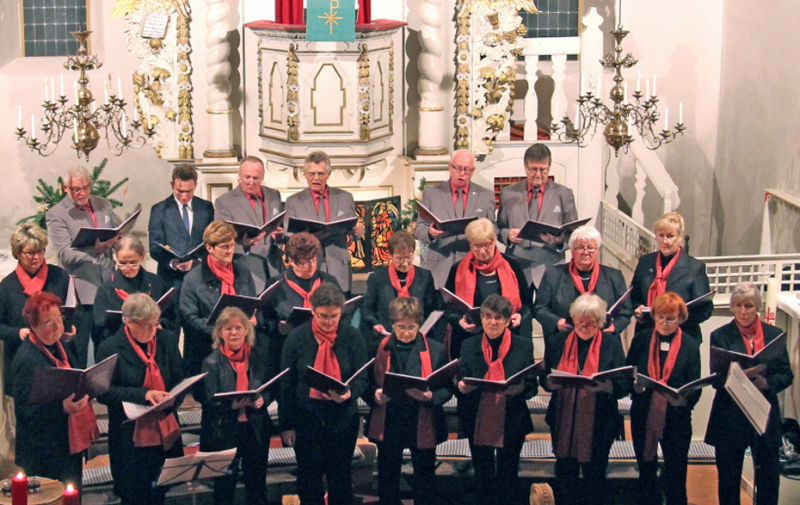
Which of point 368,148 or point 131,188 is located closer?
point 368,148

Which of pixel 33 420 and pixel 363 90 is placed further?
pixel 363 90

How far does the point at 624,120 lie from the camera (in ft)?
30.4

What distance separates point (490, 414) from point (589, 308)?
767mm

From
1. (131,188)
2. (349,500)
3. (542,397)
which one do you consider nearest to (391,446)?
(349,500)

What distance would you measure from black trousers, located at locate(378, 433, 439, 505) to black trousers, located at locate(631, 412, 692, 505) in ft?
3.66

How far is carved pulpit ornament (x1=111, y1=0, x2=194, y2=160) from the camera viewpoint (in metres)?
9.65

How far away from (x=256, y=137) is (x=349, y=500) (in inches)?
166

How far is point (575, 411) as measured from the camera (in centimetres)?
651

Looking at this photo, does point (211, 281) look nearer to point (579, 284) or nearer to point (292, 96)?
point (579, 284)

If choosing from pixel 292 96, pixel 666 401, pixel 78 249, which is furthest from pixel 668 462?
pixel 292 96

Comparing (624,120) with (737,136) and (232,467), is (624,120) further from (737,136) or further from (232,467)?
(232,467)

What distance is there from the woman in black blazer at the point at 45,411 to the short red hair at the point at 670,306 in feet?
9.81

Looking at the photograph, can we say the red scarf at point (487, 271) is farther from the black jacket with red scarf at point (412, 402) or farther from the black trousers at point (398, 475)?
the black trousers at point (398, 475)

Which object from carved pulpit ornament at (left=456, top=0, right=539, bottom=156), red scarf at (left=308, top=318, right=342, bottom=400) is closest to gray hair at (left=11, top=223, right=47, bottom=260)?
red scarf at (left=308, top=318, right=342, bottom=400)
